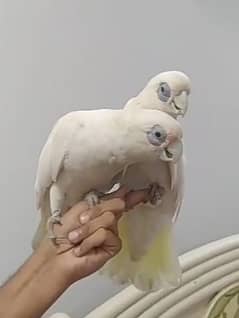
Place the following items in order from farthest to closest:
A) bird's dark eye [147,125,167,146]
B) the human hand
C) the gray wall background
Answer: the gray wall background, the human hand, bird's dark eye [147,125,167,146]

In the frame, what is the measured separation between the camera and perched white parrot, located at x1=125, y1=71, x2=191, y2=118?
30.2 inches

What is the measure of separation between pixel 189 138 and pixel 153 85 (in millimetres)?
678

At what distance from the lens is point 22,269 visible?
923mm

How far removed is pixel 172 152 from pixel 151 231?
166 millimetres

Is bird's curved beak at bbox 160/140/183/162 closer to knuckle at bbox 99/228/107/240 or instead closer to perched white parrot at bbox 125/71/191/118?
perched white parrot at bbox 125/71/191/118

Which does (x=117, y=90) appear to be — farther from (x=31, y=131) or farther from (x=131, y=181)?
(x=131, y=181)

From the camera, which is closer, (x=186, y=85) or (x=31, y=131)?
(x=186, y=85)

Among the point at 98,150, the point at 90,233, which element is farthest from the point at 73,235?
the point at 98,150

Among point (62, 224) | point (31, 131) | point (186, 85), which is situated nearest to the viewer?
point (186, 85)

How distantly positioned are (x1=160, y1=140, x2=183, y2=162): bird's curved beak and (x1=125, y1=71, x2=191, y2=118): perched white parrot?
0.04 meters

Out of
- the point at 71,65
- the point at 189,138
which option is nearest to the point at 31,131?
the point at 71,65

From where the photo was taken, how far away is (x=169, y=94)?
0.77 meters

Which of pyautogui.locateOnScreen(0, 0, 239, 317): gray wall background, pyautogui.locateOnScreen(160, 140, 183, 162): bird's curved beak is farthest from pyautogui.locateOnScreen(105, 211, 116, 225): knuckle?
pyautogui.locateOnScreen(0, 0, 239, 317): gray wall background

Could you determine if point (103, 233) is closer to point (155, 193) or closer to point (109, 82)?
point (155, 193)
